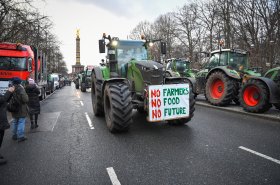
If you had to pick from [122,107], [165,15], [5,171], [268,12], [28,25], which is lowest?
[5,171]

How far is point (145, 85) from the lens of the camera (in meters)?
6.85

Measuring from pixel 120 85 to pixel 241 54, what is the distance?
766cm

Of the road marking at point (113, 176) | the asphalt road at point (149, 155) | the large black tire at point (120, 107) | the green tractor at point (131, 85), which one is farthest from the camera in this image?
the green tractor at point (131, 85)

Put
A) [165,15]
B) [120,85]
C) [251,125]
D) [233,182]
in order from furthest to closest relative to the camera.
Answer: [165,15] < [251,125] < [120,85] < [233,182]

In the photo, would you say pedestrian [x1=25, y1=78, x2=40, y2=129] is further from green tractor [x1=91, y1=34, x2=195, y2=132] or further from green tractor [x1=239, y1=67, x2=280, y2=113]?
green tractor [x1=239, y1=67, x2=280, y2=113]

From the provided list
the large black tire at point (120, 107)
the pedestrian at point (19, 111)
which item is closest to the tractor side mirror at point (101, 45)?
the large black tire at point (120, 107)

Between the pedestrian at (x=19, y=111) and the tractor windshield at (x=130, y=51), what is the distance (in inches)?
121

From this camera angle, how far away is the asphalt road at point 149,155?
13.0 ft

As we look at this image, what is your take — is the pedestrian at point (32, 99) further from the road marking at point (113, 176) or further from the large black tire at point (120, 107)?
the road marking at point (113, 176)

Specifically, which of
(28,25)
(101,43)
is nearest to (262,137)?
(101,43)

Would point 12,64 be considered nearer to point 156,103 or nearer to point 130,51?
point 130,51

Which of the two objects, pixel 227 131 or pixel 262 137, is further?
pixel 227 131

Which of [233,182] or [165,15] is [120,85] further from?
[165,15]

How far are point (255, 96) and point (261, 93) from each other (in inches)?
23.0
